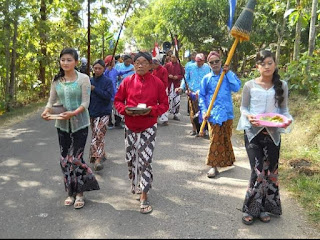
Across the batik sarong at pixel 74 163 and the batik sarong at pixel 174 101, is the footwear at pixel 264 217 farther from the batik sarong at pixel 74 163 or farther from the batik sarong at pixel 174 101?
the batik sarong at pixel 174 101

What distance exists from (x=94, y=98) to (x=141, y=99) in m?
1.72

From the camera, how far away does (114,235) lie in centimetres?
358

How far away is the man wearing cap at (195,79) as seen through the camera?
7.93 metres

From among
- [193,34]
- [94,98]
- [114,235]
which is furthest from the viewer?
[193,34]

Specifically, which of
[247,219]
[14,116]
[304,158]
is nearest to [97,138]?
[247,219]

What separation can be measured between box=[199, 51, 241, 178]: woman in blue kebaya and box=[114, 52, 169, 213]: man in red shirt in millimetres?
1300

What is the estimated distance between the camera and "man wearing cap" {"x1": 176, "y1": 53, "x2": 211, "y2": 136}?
793 centimetres

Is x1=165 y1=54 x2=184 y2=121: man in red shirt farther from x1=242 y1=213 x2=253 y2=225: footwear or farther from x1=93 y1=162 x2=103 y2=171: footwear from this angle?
x1=242 y1=213 x2=253 y2=225: footwear

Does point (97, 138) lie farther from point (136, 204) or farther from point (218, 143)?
point (218, 143)

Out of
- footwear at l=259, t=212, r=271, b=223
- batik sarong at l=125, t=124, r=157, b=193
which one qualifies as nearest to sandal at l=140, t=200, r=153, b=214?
batik sarong at l=125, t=124, r=157, b=193

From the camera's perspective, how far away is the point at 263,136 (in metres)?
3.76

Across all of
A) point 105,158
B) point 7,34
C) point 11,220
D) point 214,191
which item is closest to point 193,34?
point 7,34

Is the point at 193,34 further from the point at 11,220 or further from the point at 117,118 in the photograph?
the point at 11,220

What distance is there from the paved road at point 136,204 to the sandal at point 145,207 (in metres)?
0.06
